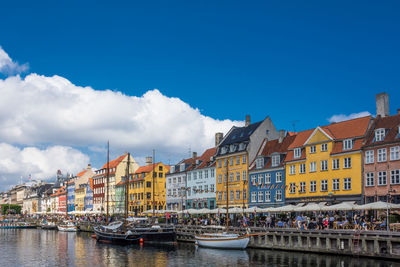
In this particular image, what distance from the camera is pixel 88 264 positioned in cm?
4309

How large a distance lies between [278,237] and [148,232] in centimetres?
1875

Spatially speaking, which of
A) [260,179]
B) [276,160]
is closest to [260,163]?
[260,179]

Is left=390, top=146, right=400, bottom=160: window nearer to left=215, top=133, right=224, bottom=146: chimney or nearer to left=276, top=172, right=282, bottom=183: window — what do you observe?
left=276, top=172, right=282, bottom=183: window

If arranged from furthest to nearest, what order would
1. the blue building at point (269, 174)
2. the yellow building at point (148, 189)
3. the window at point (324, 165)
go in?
the yellow building at point (148, 189)
the blue building at point (269, 174)
the window at point (324, 165)

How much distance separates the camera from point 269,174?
69500 millimetres

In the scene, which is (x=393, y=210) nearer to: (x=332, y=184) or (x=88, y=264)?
(x=332, y=184)

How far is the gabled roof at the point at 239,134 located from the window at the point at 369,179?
2412cm

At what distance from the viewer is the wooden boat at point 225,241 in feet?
168

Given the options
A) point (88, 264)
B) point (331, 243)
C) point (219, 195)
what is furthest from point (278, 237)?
point (219, 195)

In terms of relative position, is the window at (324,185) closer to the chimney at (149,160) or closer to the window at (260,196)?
the window at (260,196)

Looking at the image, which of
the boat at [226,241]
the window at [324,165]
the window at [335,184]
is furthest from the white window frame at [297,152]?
the boat at [226,241]

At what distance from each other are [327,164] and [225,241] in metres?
17.2

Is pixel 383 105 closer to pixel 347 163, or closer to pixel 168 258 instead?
pixel 347 163

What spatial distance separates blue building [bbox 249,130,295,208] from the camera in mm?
67375
